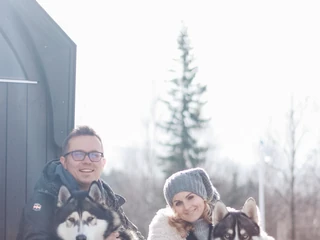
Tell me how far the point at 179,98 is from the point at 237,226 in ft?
74.7

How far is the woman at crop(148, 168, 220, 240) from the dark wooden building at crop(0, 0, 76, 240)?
3.07 ft

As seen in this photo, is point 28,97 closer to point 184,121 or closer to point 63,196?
point 63,196

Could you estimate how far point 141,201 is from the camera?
29062mm

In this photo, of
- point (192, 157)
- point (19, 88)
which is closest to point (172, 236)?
point (19, 88)

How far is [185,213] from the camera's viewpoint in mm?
4391

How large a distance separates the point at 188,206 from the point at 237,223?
1.27ft

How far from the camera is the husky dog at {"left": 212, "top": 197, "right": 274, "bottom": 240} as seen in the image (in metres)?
4.12

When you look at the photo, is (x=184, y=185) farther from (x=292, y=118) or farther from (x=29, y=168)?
(x=292, y=118)

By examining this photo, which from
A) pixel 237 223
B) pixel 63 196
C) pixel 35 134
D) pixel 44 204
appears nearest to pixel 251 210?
pixel 237 223

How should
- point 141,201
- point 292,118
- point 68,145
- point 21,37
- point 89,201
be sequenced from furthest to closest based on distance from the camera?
point 141,201, point 292,118, point 21,37, point 68,145, point 89,201

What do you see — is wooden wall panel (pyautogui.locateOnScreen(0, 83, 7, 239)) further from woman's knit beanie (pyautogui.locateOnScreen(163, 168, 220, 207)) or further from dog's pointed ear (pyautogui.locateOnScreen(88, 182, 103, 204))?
woman's knit beanie (pyautogui.locateOnScreen(163, 168, 220, 207))

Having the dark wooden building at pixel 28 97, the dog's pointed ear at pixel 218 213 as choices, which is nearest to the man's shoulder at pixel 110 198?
the dark wooden building at pixel 28 97

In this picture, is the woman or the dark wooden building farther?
the dark wooden building

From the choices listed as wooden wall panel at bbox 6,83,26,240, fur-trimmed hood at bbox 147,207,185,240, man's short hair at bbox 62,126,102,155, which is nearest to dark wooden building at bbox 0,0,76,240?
wooden wall panel at bbox 6,83,26,240
